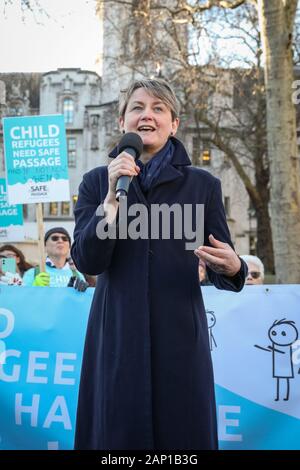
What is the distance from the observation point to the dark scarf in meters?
2.07

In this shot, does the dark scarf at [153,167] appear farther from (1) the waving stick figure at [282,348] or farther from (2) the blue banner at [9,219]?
(2) the blue banner at [9,219]

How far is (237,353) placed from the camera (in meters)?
3.63

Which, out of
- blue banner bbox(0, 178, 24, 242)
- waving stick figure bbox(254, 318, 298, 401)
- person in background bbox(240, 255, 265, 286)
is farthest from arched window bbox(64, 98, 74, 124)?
waving stick figure bbox(254, 318, 298, 401)

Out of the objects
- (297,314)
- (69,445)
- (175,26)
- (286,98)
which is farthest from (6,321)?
(175,26)

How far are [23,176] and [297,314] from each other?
3516 millimetres

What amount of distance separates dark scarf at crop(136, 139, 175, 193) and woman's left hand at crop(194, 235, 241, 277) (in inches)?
13.0

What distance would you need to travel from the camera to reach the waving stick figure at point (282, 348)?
3.56 metres

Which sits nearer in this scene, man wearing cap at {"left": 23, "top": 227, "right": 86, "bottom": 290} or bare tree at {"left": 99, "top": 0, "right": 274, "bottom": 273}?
man wearing cap at {"left": 23, "top": 227, "right": 86, "bottom": 290}

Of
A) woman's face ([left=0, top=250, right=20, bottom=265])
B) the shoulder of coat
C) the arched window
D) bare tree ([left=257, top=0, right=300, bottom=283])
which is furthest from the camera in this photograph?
the arched window

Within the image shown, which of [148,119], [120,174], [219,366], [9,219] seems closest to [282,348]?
[219,366]

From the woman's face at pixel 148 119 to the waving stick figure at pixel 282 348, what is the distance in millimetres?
1968

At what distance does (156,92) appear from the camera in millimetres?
2125

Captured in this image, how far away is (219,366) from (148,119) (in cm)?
211
